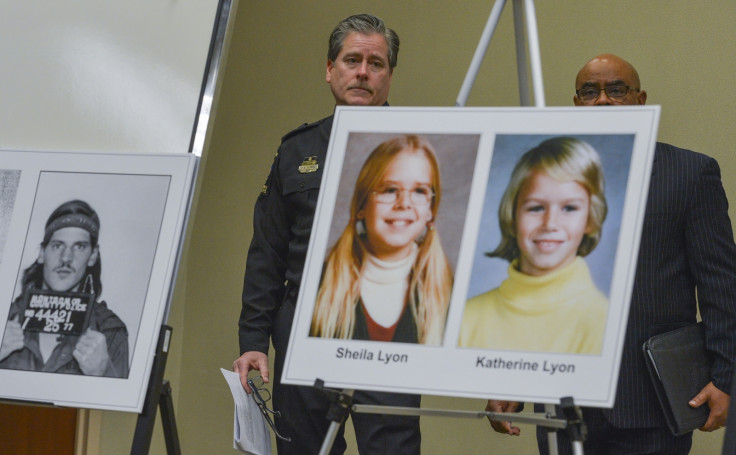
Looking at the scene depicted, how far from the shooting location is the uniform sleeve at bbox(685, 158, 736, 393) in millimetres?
1912

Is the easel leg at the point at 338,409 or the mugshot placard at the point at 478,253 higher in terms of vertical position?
the mugshot placard at the point at 478,253

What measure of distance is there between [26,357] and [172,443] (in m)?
0.31

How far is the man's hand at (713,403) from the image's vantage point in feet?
6.20

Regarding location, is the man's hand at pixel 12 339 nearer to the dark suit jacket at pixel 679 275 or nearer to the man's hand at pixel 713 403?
the dark suit jacket at pixel 679 275

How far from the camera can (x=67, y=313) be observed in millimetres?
1733

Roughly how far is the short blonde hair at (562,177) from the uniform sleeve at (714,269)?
1.67 ft

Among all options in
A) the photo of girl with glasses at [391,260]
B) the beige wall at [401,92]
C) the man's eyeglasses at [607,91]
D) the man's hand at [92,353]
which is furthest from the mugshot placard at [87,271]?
the beige wall at [401,92]

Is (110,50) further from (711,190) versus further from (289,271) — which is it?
(711,190)

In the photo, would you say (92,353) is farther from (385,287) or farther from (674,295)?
(674,295)

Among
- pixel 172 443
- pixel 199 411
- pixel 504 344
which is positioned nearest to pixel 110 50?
pixel 172 443

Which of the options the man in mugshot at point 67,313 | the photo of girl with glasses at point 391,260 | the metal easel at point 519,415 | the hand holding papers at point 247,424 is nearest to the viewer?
the metal easel at point 519,415

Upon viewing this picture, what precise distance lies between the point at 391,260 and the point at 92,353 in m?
0.56

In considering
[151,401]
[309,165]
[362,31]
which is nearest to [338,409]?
[151,401]

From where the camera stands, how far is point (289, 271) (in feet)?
6.97
